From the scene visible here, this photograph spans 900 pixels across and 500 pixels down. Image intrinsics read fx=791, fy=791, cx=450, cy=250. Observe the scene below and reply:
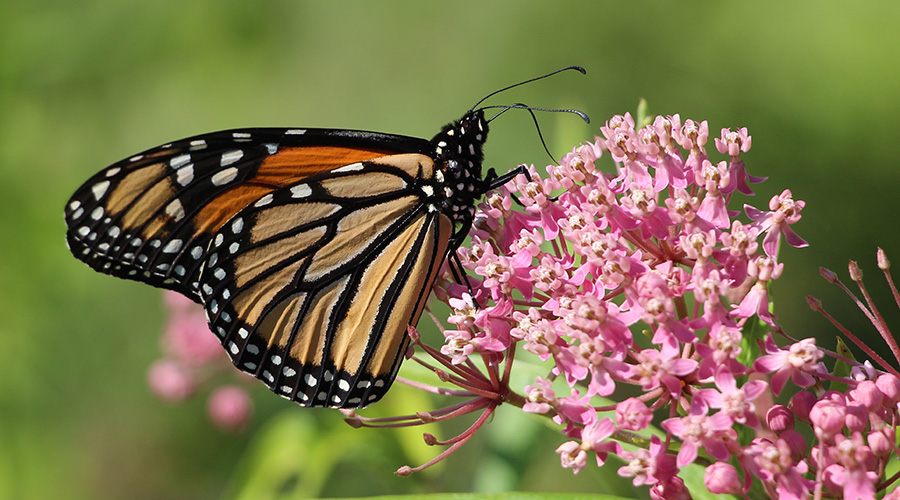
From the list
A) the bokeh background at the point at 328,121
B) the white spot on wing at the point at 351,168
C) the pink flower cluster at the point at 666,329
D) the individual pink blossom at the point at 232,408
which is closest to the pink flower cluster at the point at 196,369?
the individual pink blossom at the point at 232,408

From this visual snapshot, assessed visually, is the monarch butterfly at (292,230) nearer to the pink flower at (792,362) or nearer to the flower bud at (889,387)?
the pink flower at (792,362)

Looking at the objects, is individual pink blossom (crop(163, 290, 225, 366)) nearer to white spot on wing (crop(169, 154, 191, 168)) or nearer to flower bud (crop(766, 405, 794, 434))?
white spot on wing (crop(169, 154, 191, 168))

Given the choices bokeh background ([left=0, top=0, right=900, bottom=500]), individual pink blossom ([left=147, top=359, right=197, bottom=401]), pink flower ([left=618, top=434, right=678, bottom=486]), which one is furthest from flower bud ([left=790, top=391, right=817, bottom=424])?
individual pink blossom ([left=147, top=359, right=197, bottom=401])

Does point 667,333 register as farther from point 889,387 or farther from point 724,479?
point 889,387

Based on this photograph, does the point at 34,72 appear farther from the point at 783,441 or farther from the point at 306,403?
the point at 783,441

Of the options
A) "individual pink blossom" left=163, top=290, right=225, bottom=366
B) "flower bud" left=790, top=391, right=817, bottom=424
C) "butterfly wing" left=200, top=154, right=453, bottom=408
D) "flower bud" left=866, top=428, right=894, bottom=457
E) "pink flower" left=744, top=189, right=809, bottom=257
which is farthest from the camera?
"individual pink blossom" left=163, top=290, right=225, bottom=366

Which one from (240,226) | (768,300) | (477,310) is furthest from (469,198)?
(768,300)
